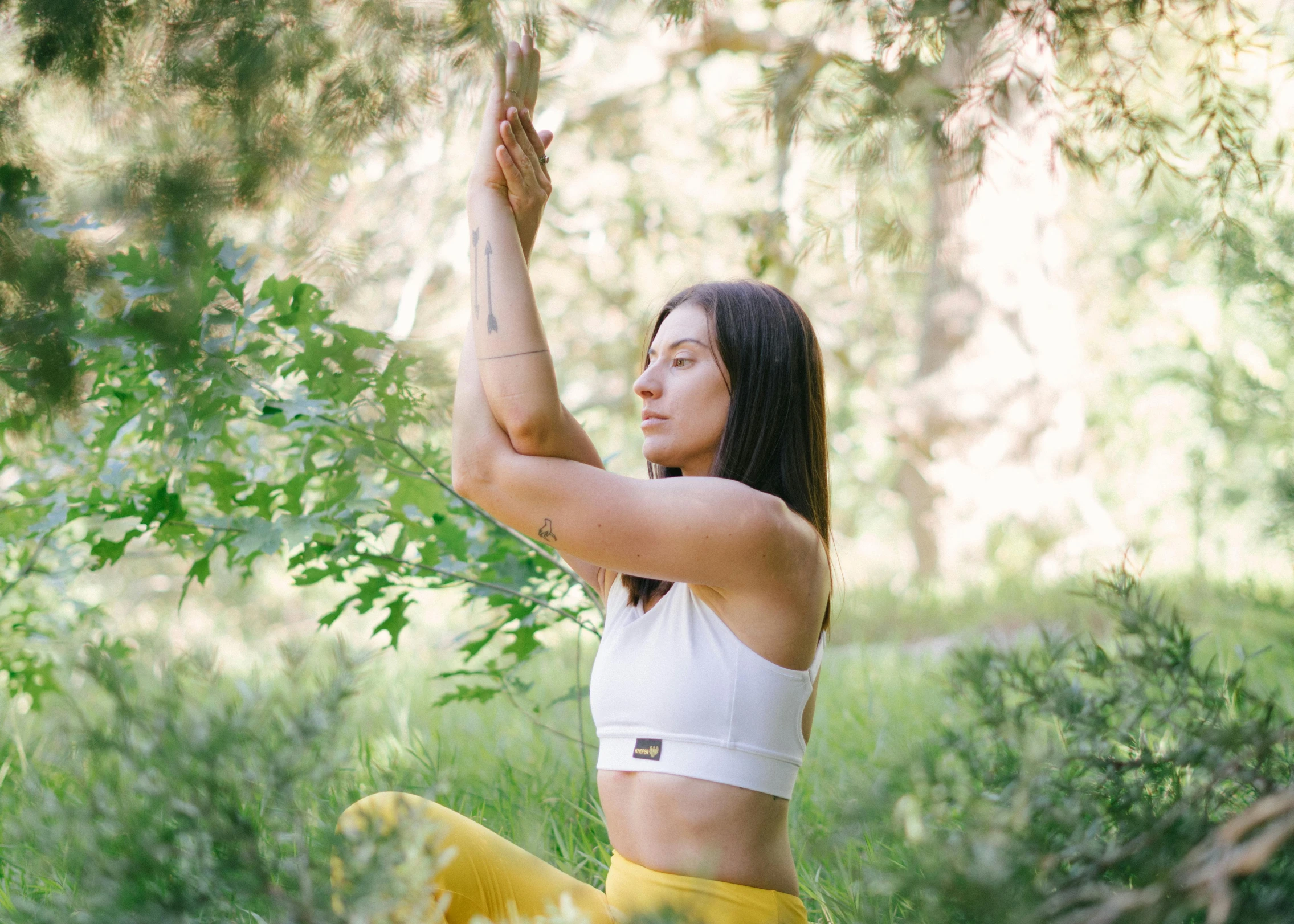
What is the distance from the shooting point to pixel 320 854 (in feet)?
2.76

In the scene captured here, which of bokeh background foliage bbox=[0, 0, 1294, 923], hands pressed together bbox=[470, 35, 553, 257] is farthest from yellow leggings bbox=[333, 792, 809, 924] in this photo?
hands pressed together bbox=[470, 35, 553, 257]

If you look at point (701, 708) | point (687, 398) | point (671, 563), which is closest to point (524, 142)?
point (687, 398)

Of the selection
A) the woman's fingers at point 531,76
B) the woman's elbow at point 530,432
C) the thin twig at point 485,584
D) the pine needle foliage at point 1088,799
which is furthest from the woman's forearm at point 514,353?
the thin twig at point 485,584

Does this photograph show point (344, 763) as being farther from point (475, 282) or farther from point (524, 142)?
point (524, 142)

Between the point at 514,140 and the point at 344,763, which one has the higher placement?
the point at 514,140

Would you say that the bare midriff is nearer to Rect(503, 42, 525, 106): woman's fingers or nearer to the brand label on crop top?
the brand label on crop top

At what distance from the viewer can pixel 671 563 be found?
1358 millimetres

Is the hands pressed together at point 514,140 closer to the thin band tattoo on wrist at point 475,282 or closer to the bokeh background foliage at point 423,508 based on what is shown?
the thin band tattoo on wrist at point 475,282

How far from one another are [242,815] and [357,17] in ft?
4.59

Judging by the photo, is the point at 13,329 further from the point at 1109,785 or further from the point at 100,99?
the point at 1109,785

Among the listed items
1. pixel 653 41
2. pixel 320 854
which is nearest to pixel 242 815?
pixel 320 854

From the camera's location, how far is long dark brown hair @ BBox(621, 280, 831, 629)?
1.58 m

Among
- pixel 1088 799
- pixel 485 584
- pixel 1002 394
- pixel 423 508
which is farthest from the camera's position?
pixel 1002 394

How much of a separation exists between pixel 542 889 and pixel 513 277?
886 millimetres
